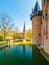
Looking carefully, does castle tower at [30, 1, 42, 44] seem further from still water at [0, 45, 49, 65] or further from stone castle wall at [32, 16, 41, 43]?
still water at [0, 45, 49, 65]

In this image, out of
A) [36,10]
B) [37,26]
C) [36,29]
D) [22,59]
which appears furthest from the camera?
[36,10]

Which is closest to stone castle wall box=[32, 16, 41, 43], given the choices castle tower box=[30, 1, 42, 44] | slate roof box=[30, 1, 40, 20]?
castle tower box=[30, 1, 42, 44]

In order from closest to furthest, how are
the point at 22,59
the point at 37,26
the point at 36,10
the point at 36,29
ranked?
the point at 22,59 < the point at 37,26 < the point at 36,29 < the point at 36,10

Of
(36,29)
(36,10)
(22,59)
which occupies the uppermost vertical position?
(36,10)

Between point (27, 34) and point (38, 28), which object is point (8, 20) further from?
point (27, 34)

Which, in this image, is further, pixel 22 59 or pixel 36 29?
pixel 36 29

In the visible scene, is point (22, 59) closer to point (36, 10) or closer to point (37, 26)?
point (37, 26)

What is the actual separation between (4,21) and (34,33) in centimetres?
862

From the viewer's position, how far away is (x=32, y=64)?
9984mm

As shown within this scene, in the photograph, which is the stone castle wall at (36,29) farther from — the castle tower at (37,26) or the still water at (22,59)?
the still water at (22,59)

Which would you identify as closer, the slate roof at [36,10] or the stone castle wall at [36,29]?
the stone castle wall at [36,29]

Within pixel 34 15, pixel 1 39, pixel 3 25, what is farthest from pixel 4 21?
pixel 34 15

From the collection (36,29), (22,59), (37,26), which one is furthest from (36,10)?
(22,59)

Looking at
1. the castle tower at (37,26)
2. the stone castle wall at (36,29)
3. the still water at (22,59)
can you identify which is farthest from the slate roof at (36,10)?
the still water at (22,59)
